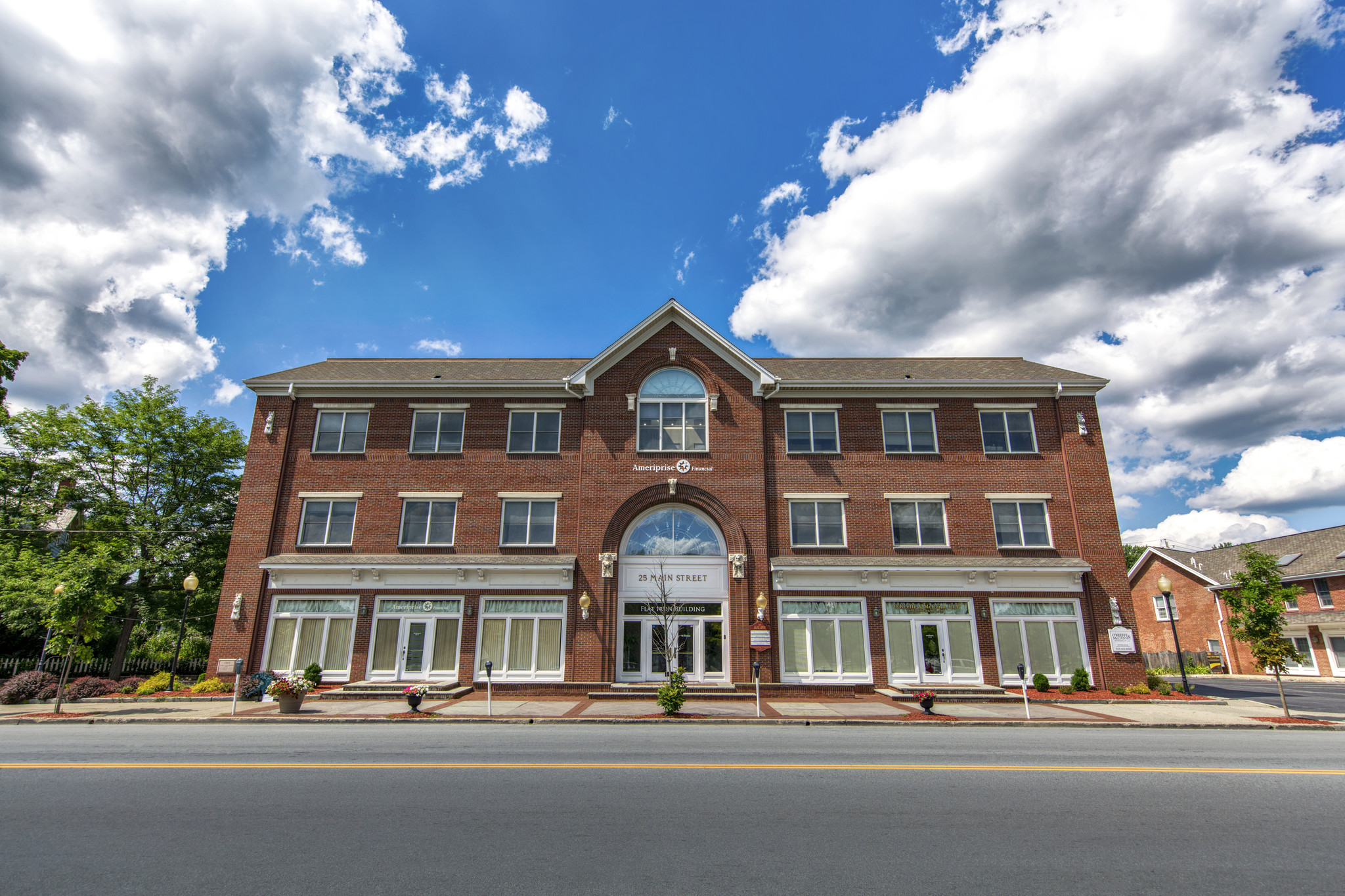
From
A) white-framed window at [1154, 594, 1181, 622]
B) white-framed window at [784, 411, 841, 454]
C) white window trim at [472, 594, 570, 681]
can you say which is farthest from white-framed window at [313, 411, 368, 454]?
white-framed window at [1154, 594, 1181, 622]

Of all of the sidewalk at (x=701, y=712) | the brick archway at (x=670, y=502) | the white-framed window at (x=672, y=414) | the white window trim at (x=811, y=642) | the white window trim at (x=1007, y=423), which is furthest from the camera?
the white window trim at (x=1007, y=423)

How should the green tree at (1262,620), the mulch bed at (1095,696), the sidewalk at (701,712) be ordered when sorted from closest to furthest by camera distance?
1. the sidewalk at (701,712)
2. the green tree at (1262,620)
3. the mulch bed at (1095,696)

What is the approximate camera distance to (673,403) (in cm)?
2402

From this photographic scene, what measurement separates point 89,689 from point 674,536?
64.4 feet

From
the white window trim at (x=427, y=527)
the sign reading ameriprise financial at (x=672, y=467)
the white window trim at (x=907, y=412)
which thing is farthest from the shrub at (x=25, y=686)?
the white window trim at (x=907, y=412)

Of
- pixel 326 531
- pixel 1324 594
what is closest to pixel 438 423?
pixel 326 531

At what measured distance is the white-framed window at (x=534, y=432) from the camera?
23.9 m

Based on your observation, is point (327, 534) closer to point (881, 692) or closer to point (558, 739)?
point (558, 739)

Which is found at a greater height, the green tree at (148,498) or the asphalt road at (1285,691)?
the green tree at (148,498)

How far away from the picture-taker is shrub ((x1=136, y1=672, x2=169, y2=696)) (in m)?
20.8

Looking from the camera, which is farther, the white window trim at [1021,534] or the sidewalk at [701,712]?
the white window trim at [1021,534]

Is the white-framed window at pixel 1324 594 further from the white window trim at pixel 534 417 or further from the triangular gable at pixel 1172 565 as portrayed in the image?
the white window trim at pixel 534 417

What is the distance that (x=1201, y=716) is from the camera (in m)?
17.0

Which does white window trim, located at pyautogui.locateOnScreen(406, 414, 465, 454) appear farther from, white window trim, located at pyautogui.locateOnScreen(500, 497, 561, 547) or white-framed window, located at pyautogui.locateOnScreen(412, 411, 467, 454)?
white window trim, located at pyautogui.locateOnScreen(500, 497, 561, 547)
